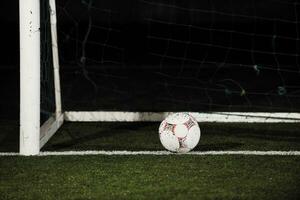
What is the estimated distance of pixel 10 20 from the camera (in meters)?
18.5

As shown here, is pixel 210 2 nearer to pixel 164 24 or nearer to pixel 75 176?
pixel 164 24

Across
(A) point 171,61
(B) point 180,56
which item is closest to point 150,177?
(A) point 171,61

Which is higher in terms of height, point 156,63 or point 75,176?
point 75,176

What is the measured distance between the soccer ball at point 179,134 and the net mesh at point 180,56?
105 inches

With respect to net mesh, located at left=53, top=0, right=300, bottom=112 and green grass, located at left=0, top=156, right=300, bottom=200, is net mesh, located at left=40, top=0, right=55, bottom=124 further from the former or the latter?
green grass, located at left=0, top=156, right=300, bottom=200

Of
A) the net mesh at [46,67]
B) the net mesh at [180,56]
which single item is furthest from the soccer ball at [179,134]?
the net mesh at [180,56]

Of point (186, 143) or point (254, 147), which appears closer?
point (186, 143)

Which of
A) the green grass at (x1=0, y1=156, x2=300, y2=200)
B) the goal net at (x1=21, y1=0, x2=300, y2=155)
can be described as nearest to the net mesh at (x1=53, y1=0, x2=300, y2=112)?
the goal net at (x1=21, y1=0, x2=300, y2=155)

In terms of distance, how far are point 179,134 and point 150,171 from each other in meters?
0.59

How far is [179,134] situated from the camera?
19.5ft

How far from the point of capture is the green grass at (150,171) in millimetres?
4871

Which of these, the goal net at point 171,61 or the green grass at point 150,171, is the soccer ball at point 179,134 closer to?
the green grass at point 150,171

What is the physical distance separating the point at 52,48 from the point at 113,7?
11.6 m

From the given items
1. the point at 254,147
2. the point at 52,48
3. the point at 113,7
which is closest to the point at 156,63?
the point at 113,7
